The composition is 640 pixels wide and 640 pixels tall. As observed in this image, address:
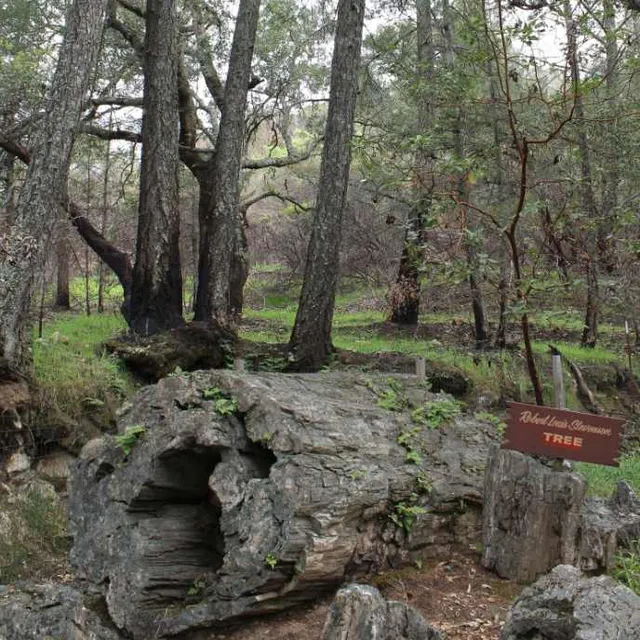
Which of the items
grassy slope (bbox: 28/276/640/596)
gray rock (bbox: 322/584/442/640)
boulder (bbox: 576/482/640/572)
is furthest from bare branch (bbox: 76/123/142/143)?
gray rock (bbox: 322/584/442/640)

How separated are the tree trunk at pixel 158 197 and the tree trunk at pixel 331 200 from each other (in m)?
1.92

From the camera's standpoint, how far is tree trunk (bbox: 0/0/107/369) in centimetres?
755

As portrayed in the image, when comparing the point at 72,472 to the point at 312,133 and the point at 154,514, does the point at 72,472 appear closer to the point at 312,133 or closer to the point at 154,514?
the point at 154,514

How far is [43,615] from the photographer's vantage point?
3.80m

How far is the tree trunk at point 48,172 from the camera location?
7.55 meters

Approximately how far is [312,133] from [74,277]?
30.1 feet

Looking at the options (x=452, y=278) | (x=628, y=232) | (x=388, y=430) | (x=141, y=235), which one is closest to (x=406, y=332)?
(x=628, y=232)

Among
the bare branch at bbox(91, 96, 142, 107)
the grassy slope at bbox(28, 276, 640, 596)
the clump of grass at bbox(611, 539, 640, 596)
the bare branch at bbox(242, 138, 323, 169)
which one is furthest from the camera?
the bare branch at bbox(242, 138, 323, 169)

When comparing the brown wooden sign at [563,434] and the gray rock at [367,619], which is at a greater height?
the brown wooden sign at [563,434]

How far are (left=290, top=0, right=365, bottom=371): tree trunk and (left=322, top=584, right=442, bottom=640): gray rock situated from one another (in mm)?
6326

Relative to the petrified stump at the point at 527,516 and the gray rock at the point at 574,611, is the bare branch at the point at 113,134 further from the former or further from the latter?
the gray rock at the point at 574,611

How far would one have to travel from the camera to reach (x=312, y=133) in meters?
19.5

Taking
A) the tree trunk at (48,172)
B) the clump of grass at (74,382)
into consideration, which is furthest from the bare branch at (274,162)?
the tree trunk at (48,172)

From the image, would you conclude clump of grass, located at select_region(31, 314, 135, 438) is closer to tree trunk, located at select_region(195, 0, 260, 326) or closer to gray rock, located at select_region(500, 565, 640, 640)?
tree trunk, located at select_region(195, 0, 260, 326)
